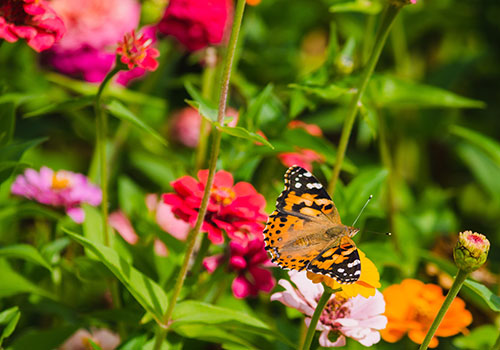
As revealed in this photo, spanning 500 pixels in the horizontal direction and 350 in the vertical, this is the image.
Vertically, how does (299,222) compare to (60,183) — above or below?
above

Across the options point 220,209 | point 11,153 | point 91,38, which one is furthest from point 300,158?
point 91,38

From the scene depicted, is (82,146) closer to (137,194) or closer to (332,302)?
(137,194)

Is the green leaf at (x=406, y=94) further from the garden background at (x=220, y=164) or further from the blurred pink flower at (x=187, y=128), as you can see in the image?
the blurred pink flower at (x=187, y=128)

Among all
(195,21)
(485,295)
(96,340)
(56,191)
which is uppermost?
(195,21)

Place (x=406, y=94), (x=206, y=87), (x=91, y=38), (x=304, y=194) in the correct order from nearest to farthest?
(x=304, y=194) → (x=406, y=94) → (x=206, y=87) → (x=91, y=38)

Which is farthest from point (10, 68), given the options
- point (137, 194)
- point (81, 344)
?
point (81, 344)

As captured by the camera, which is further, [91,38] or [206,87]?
[91,38]

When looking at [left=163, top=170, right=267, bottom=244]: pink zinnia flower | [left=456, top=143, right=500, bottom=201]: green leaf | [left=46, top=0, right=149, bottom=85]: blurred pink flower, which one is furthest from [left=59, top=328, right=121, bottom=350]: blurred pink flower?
[left=456, top=143, right=500, bottom=201]: green leaf

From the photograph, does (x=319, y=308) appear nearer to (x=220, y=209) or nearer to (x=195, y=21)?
(x=220, y=209)
